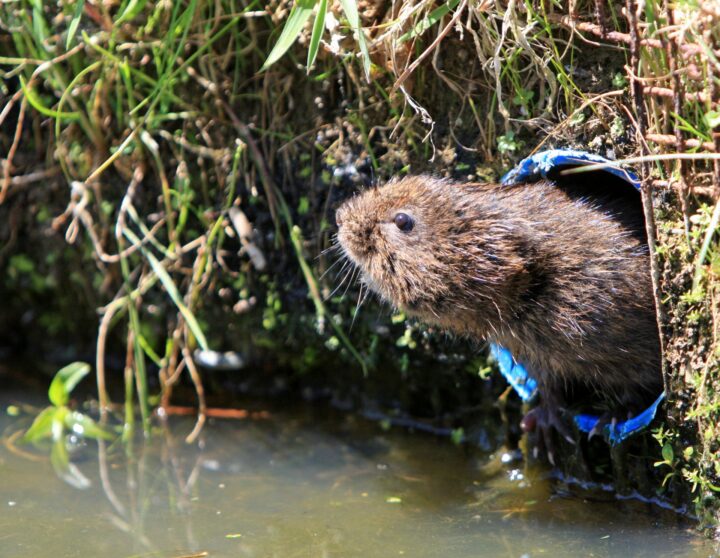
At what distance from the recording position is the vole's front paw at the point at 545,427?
3.14 meters

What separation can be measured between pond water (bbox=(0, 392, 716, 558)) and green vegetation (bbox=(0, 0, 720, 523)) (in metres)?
0.20

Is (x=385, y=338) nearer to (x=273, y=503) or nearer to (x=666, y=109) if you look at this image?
(x=273, y=503)

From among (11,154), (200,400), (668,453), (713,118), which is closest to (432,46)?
(713,118)

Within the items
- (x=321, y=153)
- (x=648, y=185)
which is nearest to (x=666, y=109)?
(x=648, y=185)

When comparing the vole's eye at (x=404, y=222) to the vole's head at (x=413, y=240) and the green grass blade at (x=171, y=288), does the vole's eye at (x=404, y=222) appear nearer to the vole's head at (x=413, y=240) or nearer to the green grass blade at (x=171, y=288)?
the vole's head at (x=413, y=240)

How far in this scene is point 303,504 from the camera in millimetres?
3016

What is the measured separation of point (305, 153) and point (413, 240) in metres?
0.73

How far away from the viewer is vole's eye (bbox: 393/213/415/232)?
2.97 meters

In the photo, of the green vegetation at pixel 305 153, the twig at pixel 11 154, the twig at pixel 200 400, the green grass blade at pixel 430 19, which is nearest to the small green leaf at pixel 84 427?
the green vegetation at pixel 305 153

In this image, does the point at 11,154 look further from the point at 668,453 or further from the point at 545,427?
the point at 668,453

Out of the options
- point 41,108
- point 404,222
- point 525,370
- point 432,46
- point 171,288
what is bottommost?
point 525,370

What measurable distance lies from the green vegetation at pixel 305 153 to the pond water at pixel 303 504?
0.65ft

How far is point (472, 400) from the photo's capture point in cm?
362

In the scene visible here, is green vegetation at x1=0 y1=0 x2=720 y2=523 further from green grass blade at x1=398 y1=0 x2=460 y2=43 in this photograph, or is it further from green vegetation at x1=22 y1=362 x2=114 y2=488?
green vegetation at x1=22 y1=362 x2=114 y2=488
